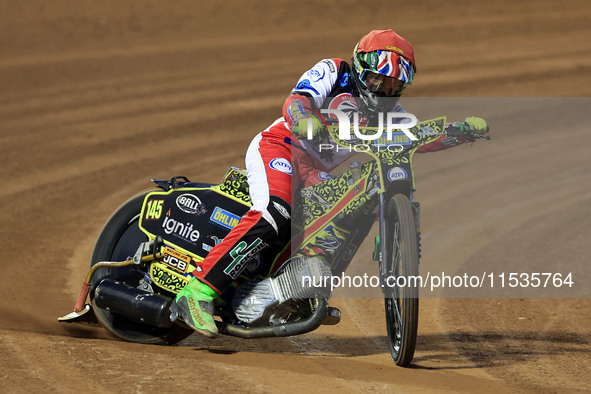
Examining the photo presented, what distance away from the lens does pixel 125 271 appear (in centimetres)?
677

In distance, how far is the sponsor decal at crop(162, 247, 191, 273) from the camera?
21.5 ft

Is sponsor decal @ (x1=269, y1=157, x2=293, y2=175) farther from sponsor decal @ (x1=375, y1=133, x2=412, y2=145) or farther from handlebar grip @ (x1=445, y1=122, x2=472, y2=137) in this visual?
handlebar grip @ (x1=445, y1=122, x2=472, y2=137)

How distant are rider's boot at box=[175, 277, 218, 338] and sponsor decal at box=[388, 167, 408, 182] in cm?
139

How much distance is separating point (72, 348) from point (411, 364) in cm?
216

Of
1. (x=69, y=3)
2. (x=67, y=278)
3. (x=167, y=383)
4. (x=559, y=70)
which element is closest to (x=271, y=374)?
(x=167, y=383)

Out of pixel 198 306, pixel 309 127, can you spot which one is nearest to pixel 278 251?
Answer: pixel 198 306

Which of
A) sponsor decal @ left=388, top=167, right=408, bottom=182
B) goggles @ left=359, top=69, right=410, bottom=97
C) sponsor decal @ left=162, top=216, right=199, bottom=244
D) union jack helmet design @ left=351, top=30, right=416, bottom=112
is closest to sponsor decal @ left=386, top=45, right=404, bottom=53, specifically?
union jack helmet design @ left=351, top=30, right=416, bottom=112

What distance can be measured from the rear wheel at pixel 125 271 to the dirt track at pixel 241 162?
14 centimetres

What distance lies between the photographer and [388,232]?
5.82 meters

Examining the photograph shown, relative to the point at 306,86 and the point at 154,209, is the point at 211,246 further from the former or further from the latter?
the point at 306,86

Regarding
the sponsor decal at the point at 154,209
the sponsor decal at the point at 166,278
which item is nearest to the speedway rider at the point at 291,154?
the sponsor decal at the point at 166,278

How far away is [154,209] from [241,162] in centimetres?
669

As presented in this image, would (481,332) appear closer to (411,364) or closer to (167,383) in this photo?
(411,364)

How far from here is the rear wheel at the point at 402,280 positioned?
18.1ft
